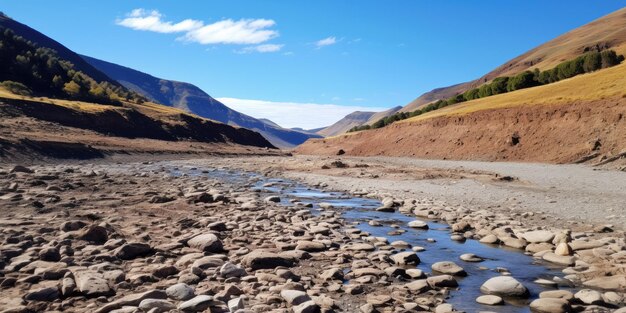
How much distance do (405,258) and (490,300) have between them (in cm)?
234

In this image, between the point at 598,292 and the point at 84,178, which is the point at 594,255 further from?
the point at 84,178

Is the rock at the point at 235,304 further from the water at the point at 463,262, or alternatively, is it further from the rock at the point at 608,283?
the rock at the point at 608,283

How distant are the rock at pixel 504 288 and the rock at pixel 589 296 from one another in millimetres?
767

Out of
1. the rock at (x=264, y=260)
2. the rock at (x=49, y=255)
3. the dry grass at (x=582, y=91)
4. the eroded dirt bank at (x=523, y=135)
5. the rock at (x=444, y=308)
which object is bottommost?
the rock at (x=444, y=308)

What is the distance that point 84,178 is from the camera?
22891mm

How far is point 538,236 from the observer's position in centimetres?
1077

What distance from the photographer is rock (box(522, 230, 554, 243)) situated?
10589mm

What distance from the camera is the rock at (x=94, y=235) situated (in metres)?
9.41

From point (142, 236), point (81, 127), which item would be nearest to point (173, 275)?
point (142, 236)

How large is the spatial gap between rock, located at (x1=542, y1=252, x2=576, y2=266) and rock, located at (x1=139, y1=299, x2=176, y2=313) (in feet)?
25.6

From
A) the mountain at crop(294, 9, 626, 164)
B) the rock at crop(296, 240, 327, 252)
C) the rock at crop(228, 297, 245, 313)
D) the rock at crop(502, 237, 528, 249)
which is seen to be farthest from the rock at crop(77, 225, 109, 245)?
the mountain at crop(294, 9, 626, 164)

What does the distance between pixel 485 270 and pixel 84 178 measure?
837 inches

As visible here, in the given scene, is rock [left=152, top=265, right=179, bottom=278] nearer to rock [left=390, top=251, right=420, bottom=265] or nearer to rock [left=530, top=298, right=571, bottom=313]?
rock [left=390, top=251, right=420, bottom=265]

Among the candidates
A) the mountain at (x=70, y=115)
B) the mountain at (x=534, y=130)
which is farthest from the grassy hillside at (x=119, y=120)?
the mountain at (x=534, y=130)
